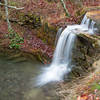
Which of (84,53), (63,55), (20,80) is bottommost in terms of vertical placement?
(20,80)

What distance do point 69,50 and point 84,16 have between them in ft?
9.81

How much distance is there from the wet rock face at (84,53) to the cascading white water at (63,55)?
397 mm

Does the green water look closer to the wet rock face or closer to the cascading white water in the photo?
the cascading white water

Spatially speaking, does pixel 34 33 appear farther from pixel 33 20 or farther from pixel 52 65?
pixel 52 65

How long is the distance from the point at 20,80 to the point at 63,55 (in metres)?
3.05

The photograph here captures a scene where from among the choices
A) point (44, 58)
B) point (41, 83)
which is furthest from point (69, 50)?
point (41, 83)

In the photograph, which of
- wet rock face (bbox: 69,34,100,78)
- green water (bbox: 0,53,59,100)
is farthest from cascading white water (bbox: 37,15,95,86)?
green water (bbox: 0,53,59,100)

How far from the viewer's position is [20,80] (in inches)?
250

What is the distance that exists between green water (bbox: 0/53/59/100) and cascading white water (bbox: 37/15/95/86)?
556mm

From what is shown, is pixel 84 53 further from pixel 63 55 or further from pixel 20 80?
pixel 20 80

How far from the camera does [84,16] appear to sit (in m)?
9.05

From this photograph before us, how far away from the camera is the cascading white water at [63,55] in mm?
6827

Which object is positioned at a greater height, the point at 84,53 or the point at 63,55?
the point at 84,53

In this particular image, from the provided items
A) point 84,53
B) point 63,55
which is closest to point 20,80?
point 63,55
